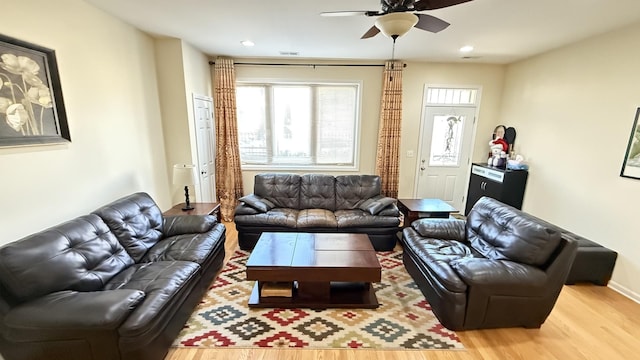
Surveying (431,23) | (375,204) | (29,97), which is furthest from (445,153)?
(29,97)

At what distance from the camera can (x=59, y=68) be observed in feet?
7.14

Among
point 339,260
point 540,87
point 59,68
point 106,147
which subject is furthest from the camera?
point 540,87

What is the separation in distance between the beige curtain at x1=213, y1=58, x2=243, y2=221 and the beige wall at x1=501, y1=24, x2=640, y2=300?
4.78 m

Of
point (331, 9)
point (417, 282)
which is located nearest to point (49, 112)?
point (331, 9)

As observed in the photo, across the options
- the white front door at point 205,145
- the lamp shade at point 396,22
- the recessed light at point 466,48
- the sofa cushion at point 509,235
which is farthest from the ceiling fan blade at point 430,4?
the white front door at point 205,145

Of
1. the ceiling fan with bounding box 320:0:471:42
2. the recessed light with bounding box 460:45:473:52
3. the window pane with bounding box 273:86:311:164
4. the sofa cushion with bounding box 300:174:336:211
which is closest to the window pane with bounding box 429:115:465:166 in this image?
the recessed light with bounding box 460:45:473:52

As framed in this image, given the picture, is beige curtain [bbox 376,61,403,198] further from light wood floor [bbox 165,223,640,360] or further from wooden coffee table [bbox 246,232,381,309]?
light wood floor [bbox 165,223,640,360]

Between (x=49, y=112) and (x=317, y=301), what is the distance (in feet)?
8.91

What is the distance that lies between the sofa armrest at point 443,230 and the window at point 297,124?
222cm

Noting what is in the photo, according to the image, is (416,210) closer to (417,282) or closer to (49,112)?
(417,282)

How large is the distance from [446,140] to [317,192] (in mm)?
2721

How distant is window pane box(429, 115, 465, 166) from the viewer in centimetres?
487

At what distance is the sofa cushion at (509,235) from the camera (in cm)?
212

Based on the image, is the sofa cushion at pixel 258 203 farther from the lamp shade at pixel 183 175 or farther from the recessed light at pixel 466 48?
the recessed light at pixel 466 48
